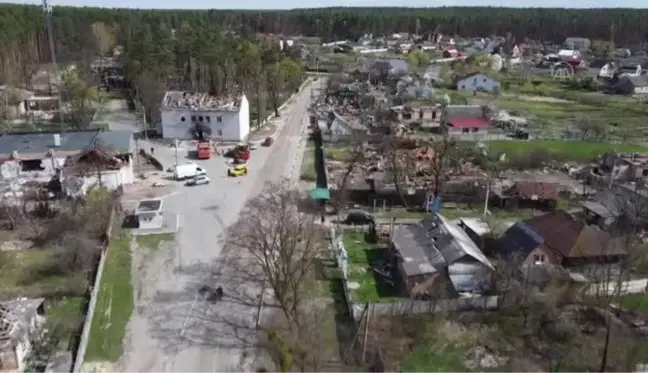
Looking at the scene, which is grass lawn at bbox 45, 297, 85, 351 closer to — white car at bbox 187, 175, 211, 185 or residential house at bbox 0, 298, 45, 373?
residential house at bbox 0, 298, 45, 373

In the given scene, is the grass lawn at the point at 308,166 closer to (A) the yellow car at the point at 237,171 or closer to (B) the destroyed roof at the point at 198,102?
(A) the yellow car at the point at 237,171

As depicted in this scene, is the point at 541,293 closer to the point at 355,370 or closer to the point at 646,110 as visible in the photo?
the point at 355,370

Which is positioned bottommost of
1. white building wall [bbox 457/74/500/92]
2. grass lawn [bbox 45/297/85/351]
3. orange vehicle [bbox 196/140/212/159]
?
grass lawn [bbox 45/297/85/351]

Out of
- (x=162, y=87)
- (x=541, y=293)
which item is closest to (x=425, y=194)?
(x=541, y=293)

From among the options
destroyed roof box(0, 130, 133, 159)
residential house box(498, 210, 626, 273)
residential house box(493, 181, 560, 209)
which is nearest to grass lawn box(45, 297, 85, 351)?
destroyed roof box(0, 130, 133, 159)

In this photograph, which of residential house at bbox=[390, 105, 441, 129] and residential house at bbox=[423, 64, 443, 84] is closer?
residential house at bbox=[390, 105, 441, 129]

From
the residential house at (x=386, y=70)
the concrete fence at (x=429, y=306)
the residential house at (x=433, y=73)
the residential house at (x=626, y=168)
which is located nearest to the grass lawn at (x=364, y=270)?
the concrete fence at (x=429, y=306)

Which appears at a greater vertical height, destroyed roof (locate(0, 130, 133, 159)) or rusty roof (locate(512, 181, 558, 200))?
destroyed roof (locate(0, 130, 133, 159))
